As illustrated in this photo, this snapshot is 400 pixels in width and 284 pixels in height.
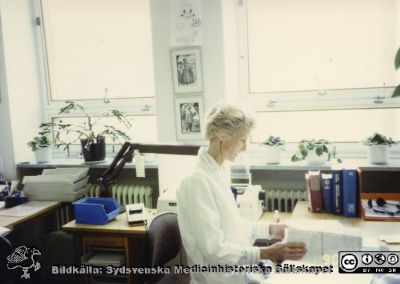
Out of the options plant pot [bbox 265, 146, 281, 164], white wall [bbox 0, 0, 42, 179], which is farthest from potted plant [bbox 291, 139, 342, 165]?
white wall [bbox 0, 0, 42, 179]

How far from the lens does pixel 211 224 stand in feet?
5.07

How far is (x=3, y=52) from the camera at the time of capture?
10.8 ft

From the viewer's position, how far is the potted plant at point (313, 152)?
2715 mm

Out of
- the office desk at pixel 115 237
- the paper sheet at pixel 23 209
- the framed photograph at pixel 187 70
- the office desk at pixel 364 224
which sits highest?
the framed photograph at pixel 187 70

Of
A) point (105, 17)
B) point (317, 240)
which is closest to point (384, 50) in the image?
point (317, 240)

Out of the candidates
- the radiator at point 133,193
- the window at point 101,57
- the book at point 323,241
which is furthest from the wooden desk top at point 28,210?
the book at point 323,241

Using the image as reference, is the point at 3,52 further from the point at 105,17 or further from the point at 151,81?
the point at 151,81

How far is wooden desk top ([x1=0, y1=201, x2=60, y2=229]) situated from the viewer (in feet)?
8.25

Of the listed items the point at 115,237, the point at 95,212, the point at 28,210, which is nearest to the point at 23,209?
the point at 28,210

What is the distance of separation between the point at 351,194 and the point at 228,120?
109cm

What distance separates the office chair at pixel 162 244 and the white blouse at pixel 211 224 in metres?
0.20

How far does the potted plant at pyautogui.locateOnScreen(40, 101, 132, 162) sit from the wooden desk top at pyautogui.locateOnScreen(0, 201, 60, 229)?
49 cm

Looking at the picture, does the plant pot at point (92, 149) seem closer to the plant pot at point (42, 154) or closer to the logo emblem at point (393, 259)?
the plant pot at point (42, 154)

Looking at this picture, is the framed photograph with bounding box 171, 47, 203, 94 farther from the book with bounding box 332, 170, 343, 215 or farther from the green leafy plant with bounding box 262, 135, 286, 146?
the book with bounding box 332, 170, 343, 215
